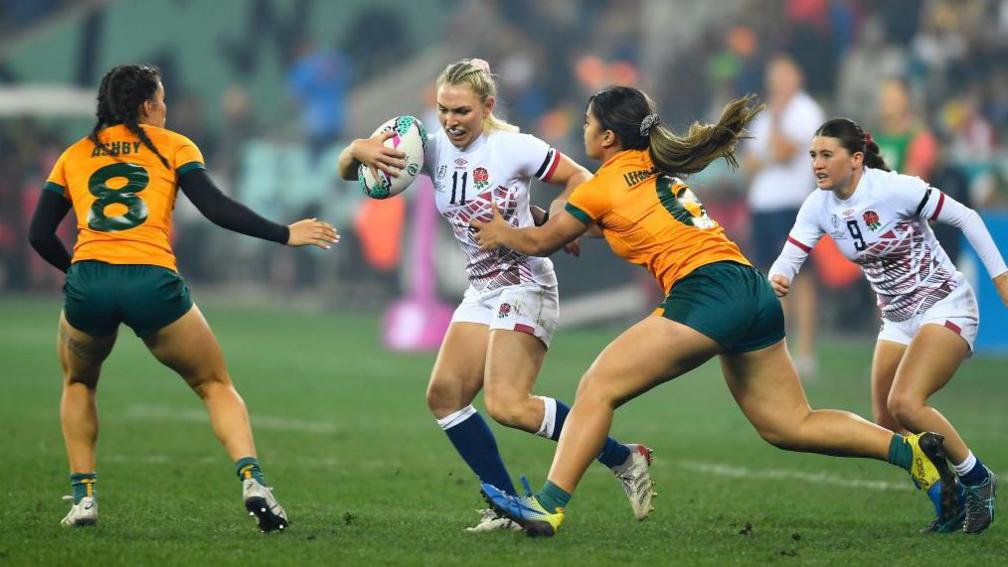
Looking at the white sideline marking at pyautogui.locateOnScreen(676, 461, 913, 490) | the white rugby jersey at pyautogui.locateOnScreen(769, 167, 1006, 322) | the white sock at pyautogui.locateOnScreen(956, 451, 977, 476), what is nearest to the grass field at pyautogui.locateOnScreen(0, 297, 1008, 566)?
the white sideline marking at pyautogui.locateOnScreen(676, 461, 913, 490)

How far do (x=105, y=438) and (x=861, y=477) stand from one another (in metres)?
4.67

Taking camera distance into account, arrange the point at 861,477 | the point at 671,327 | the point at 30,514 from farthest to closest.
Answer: the point at 861,477
the point at 30,514
the point at 671,327

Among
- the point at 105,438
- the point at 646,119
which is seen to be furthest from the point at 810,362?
the point at 646,119

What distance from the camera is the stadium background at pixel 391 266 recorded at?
284 inches

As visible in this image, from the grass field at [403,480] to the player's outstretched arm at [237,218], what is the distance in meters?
1.23

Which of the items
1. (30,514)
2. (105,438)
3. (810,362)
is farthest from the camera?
(810,362)

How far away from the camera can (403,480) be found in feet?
27.7

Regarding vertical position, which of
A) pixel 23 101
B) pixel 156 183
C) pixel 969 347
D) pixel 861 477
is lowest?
pixel 861 477

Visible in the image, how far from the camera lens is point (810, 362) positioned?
13.7 meters

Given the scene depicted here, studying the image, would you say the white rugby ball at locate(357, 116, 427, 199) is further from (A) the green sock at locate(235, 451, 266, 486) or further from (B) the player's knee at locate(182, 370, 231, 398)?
(A) the green sock at locate(235, 451, 266, 486)

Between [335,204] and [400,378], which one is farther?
[335,204]

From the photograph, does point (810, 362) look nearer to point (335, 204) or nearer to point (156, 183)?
point (156, 183)

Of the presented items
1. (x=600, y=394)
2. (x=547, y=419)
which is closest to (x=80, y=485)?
(x=547, y=419)

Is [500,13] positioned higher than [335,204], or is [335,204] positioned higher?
[500,13]
